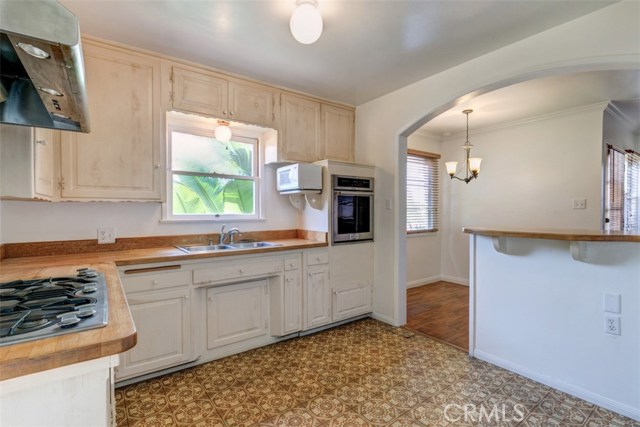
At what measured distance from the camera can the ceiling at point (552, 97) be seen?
9.36ft

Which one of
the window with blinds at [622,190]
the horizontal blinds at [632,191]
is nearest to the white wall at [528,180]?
the window with blinds at [622,190]

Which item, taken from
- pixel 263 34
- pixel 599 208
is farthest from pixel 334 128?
pixel 599 208

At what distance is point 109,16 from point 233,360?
8.68 ft

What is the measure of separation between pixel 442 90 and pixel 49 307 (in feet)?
10.0

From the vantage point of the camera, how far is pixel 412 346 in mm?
2707

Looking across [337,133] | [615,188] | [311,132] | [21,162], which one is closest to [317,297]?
[311,132]

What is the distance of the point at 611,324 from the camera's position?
6.12 ft

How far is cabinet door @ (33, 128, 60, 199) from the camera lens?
158 centimetres

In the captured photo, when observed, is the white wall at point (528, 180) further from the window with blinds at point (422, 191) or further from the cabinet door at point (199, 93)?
the cabinet door at point (199, 93)

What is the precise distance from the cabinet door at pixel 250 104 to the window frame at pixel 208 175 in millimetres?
283

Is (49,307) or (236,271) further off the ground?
(49,307)

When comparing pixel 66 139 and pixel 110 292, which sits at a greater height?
pixel 66 139

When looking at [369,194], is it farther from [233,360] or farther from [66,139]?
[66,139]

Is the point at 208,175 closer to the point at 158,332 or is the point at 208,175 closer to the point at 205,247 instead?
the point at 205,247
